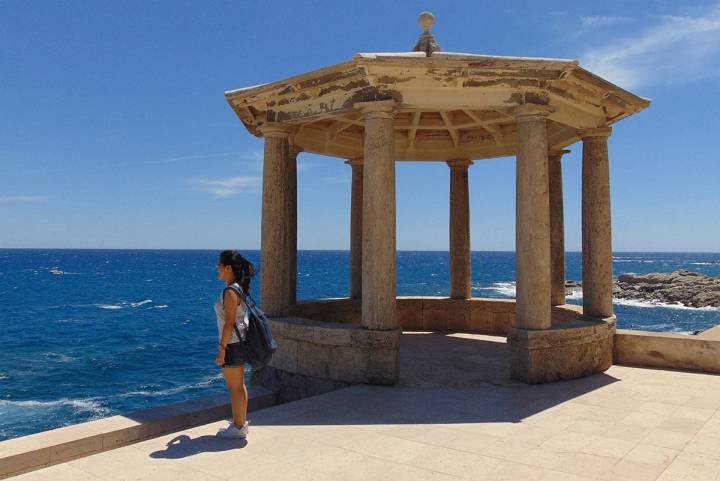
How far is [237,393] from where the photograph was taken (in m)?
6.79

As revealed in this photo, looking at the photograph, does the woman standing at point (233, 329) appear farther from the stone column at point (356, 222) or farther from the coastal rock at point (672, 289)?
the coastal rock at point (672, 289)

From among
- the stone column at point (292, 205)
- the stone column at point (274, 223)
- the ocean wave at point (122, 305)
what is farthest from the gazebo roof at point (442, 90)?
the ocean wave at point (122, 305)

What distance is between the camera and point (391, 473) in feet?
19.1

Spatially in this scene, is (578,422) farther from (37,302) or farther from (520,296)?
(37,302)

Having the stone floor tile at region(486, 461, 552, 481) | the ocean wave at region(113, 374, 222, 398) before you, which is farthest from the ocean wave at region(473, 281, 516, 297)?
the stone floor tile at region(486, 461, 552, 481)

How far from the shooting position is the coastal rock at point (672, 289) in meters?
64.9

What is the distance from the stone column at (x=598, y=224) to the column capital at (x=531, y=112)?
100 inches

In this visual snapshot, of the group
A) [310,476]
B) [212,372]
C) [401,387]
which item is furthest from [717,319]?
[310,476]

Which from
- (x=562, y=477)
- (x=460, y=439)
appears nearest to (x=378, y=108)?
(x=460, y=439)

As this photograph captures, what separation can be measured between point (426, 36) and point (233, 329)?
820cm

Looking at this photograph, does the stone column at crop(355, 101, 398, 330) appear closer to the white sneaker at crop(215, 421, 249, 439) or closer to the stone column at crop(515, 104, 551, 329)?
the stone column at crop(515, 104, 551, 329)

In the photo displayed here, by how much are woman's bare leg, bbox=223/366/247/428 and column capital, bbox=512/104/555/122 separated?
654 centimetres

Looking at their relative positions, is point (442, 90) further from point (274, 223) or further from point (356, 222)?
point (356, 222)

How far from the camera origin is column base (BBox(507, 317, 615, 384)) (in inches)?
387
